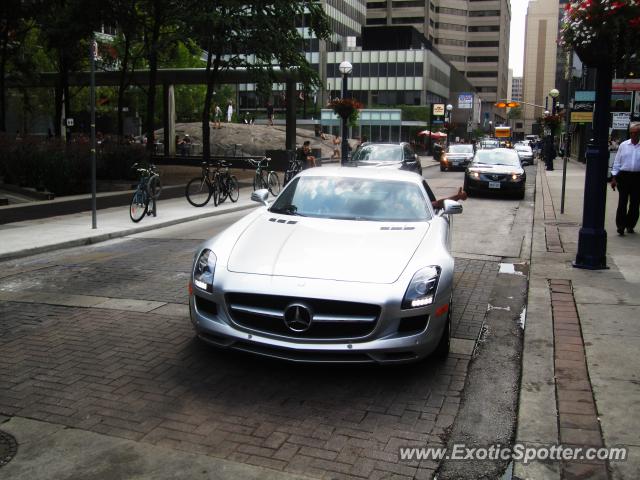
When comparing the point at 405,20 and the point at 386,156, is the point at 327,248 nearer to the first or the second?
the point at 386,156

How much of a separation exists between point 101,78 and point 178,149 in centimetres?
697

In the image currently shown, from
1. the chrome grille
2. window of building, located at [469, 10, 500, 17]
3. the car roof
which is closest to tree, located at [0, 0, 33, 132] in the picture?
the car roof

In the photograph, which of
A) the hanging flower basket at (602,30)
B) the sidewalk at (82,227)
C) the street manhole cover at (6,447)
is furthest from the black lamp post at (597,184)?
the sidewalk at (82,227)

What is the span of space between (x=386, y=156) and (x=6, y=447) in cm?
1763

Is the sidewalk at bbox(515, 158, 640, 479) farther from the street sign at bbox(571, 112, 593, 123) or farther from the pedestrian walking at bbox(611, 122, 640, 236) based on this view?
the street sign at bbox(571, 112, 593, 123)

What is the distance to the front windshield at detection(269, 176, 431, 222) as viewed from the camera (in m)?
6.34

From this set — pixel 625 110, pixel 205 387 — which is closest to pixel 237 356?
pixel 205 387

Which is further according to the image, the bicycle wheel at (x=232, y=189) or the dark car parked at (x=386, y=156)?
the dark car parked at (x=386, y=156)

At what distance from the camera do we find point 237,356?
5504mm

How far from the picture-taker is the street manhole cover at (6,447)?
376 cm

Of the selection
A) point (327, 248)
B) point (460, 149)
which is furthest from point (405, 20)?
point (327, 248)

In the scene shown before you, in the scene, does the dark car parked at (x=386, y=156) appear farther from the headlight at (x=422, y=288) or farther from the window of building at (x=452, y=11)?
the window of building at (x=452, y=11)

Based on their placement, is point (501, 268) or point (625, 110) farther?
point (625, 110)

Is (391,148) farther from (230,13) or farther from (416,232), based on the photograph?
(416,232)
